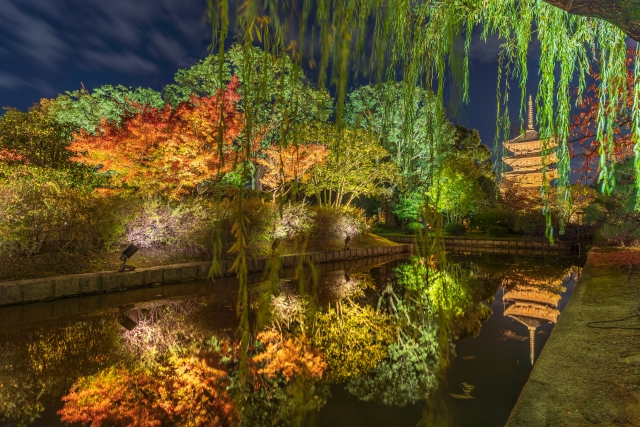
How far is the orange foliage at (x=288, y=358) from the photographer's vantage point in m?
3.74

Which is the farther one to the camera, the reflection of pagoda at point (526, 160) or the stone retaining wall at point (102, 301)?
the reflection of pagoda at point (526, 160)

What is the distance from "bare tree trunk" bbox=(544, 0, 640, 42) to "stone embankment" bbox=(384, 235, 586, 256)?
55.0ft

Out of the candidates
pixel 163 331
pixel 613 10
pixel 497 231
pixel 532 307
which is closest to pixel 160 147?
pixel 163 331

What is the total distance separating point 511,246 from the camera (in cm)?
2008

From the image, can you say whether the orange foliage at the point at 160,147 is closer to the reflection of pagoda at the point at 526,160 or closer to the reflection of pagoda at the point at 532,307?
the reflection of pagoda at the point at 532,307

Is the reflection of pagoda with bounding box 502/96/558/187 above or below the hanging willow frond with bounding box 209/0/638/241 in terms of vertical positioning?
above

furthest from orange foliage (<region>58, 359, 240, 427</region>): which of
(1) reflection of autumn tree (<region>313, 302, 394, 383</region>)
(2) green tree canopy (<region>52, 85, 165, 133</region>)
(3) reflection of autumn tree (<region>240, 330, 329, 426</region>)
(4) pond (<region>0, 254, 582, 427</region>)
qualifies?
(2) green tree canopy (<region>52, 85, 165, 133</region>)

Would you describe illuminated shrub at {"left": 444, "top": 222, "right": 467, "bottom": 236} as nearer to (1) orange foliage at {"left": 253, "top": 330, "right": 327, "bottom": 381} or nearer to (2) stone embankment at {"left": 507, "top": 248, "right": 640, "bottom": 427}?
(2) stone embankment at {"left": 507, "top": 248, "right": 640, "bottom": 427}

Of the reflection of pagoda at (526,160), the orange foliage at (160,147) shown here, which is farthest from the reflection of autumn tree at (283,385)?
the reflection of pagoda at (526,160)

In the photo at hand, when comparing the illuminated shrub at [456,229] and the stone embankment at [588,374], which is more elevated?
the illuminated shrub at [456,229]

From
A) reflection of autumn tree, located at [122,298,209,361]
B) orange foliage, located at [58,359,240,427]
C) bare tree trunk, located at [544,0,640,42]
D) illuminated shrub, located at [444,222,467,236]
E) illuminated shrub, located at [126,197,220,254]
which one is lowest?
reflection of autumn tree, located at [122,298,209,361]

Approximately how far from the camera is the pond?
9.54 feet

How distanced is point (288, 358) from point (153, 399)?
142 centimetres

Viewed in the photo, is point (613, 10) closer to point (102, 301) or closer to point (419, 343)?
point (419, 343)
